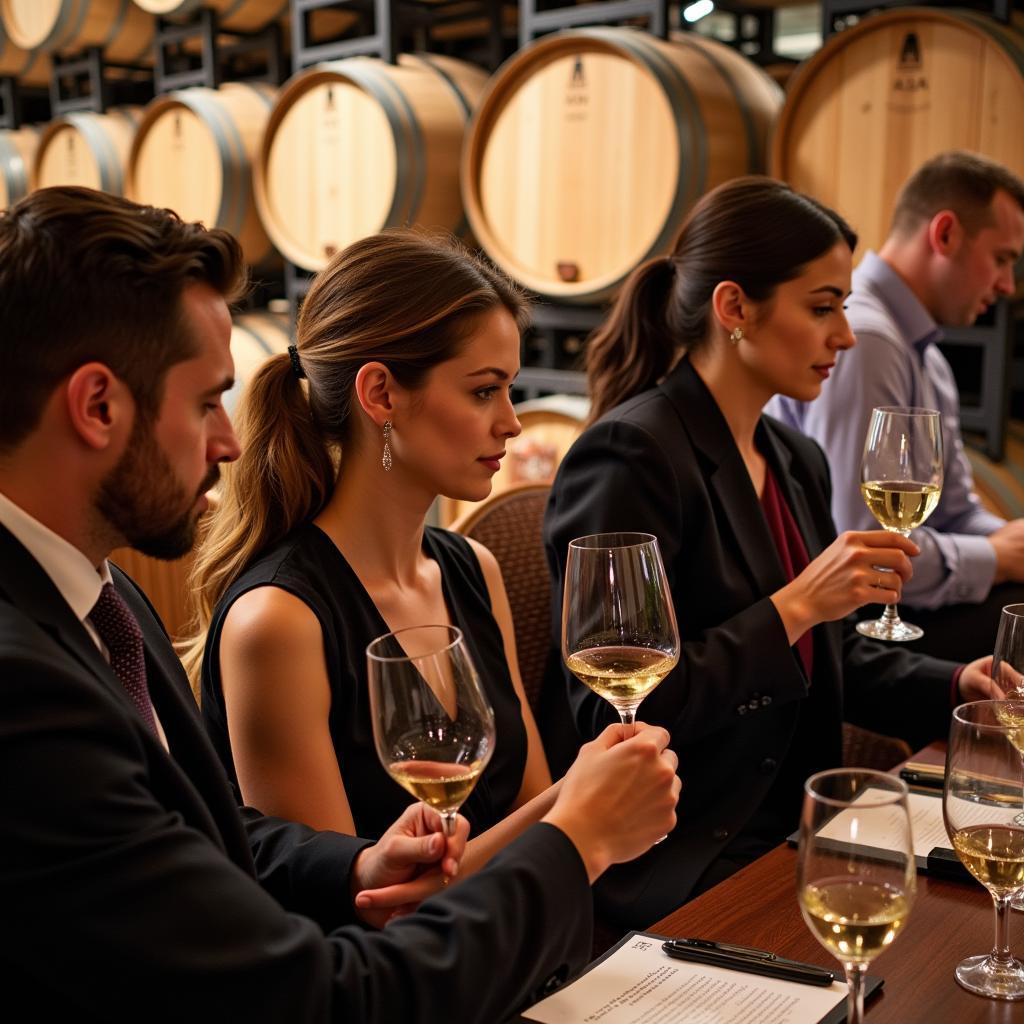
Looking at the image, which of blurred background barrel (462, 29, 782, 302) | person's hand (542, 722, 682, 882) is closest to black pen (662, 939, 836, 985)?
person's hand (542, 722, 682, 882)

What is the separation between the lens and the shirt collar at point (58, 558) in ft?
3.43

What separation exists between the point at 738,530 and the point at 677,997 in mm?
1028

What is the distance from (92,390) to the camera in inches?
40.9

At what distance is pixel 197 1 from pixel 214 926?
15.4 ft

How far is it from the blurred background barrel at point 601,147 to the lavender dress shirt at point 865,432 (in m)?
0.63

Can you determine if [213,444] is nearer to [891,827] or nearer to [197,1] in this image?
[891,827]

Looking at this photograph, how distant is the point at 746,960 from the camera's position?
1.23 metres

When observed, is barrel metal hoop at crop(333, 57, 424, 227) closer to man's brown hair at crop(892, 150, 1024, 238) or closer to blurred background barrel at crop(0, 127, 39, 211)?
man's brown hair at crop(892, 150, 1024, 238)

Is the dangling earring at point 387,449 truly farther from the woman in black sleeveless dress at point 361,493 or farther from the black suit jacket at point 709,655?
the black suit jacket at point 709,655

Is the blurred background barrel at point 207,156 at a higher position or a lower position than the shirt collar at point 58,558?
higher

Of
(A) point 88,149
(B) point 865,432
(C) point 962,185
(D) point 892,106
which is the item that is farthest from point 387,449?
(A) point 88,149

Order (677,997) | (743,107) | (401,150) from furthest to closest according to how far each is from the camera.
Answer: (401,150)
(743,107)
(677,997)

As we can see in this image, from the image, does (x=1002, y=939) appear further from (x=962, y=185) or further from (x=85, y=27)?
(x=85, y=27)

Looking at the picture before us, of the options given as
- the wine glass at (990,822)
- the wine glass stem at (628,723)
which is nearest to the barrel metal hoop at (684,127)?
the wine glass stem at (628,723)
